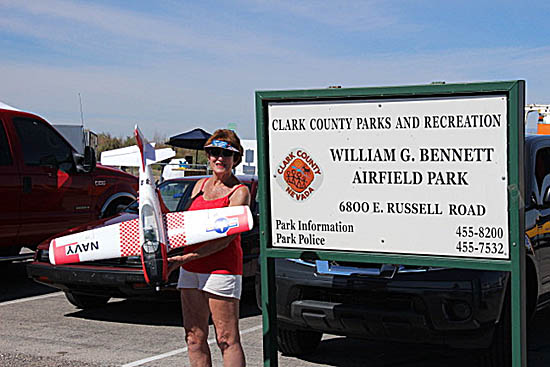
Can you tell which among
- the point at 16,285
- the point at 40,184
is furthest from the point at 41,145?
the point at 16,285

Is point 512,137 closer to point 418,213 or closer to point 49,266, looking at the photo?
point 418,213

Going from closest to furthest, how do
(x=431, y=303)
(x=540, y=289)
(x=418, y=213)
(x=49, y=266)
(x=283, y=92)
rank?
(x=418, y=213), (x=283, y=92), (x=431, y=303), (x=540, y=289), (x=49, y=266)

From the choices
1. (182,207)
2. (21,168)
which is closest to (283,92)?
(182,207)

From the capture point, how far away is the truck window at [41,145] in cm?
921

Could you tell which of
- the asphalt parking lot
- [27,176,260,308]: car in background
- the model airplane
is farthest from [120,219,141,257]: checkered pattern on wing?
[27,176,260,308]: car in background

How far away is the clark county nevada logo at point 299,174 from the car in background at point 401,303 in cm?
51

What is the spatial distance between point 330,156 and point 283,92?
1.57 ft

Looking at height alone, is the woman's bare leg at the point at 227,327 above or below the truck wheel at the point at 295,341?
above

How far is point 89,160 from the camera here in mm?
9688

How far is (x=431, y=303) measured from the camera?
4.70 m

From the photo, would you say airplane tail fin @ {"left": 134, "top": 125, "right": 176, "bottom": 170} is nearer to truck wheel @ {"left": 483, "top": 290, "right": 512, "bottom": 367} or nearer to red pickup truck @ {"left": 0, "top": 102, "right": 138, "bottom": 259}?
truck wheel @ {"left": 483, "top": 290, "right": 512, "bottom": 367}

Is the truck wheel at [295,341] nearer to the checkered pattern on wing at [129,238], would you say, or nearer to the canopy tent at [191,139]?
the checkered pattern on wing at [129,238]

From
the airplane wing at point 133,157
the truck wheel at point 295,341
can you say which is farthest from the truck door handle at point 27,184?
the truck wheel at point 295,341

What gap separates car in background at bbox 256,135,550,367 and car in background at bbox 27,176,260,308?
71.2 inches
